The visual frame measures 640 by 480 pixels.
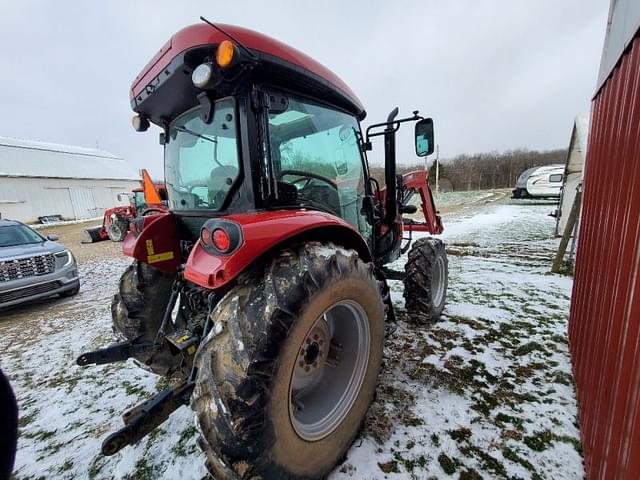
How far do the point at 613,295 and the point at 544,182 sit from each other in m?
23.0

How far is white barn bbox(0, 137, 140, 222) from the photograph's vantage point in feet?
73.7

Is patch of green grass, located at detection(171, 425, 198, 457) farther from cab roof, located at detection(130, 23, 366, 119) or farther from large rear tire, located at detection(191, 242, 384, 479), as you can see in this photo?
cab roof, located at detection(130, 23, 366, 119)

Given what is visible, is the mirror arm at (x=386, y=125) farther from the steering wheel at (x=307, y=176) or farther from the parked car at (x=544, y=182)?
the parked car at (x=544, y=182)

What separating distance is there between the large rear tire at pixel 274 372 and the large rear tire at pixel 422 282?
1605 mm

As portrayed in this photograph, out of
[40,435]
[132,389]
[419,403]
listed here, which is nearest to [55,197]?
[132,389]

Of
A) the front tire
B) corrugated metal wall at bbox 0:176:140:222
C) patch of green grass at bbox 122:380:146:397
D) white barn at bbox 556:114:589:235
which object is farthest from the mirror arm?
corrugated metal wall at bbox 0:176:140:222

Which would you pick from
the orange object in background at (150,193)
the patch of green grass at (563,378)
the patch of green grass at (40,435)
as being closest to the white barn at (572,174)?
the patch of green grass at (563,378)

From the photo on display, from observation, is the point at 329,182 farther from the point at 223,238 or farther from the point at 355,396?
the point at 355,396

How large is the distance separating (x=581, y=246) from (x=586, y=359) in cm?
109

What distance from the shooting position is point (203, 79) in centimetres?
138

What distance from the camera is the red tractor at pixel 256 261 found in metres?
1.25

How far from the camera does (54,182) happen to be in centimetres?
2469

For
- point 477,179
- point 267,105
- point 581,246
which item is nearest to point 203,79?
point 267,105

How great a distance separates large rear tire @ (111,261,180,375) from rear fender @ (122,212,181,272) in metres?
0.18
